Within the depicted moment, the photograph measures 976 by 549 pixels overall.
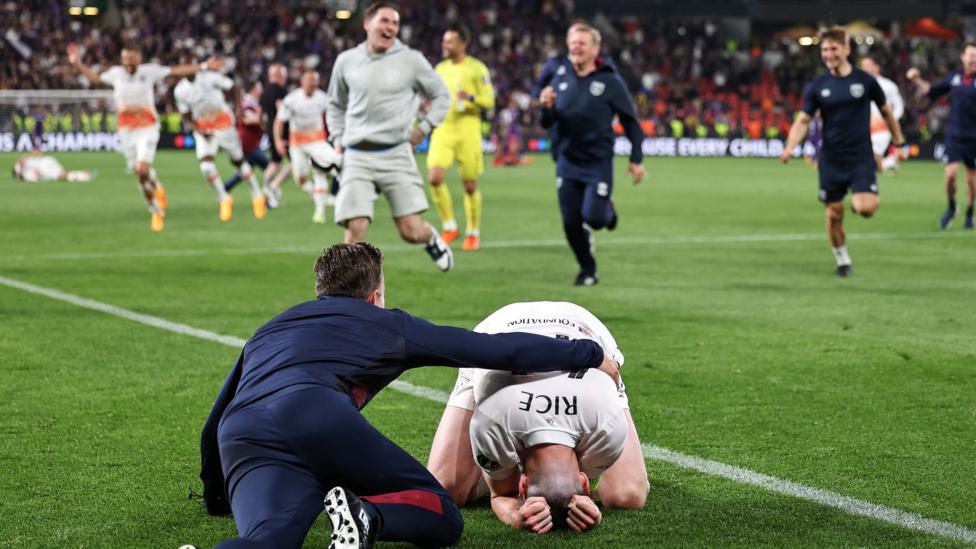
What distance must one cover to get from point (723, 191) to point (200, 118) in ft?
31.7

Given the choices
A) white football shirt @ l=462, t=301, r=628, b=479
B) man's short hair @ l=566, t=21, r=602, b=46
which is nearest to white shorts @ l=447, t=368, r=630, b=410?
white football shirt @ l=462, t=301, r=628, b=479

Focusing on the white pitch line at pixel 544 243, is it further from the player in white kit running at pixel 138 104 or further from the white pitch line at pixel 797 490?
the white pitch line at pixel 797 490

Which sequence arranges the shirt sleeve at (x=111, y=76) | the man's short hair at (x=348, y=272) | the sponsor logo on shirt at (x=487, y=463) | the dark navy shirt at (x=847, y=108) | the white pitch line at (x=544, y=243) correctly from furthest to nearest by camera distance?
1. the shirt sleeve at (x=111, y=76)
2. the white pitch line at (x=544, y=243)
3. the dark navy shirt at (x=847, y=108)
4. the sponsor logo on shirt at (x=487, y=463)
5. the man's short hair at (x=348, y=272)

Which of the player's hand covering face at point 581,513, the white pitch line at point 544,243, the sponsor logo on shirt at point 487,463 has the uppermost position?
the sponsor logo on shirt at point 487,463

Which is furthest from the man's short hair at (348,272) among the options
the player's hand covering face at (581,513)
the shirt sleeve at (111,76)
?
the shirt sleeve at (111,76)

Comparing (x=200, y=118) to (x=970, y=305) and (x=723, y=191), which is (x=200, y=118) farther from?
(x=970, y=305)

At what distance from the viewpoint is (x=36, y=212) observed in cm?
1941

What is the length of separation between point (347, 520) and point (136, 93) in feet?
47.7

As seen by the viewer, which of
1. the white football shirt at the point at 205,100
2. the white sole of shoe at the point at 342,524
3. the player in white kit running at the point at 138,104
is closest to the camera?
the white sole of shoe at the point at 342,524

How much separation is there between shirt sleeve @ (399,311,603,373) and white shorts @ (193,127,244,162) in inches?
618

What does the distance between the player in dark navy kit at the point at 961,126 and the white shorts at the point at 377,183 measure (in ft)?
28.8

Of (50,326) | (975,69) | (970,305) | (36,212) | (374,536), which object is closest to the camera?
(374,536)

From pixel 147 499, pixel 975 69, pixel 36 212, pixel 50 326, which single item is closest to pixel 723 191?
pixel 975 69

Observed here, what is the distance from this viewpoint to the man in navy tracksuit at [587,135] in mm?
11617
